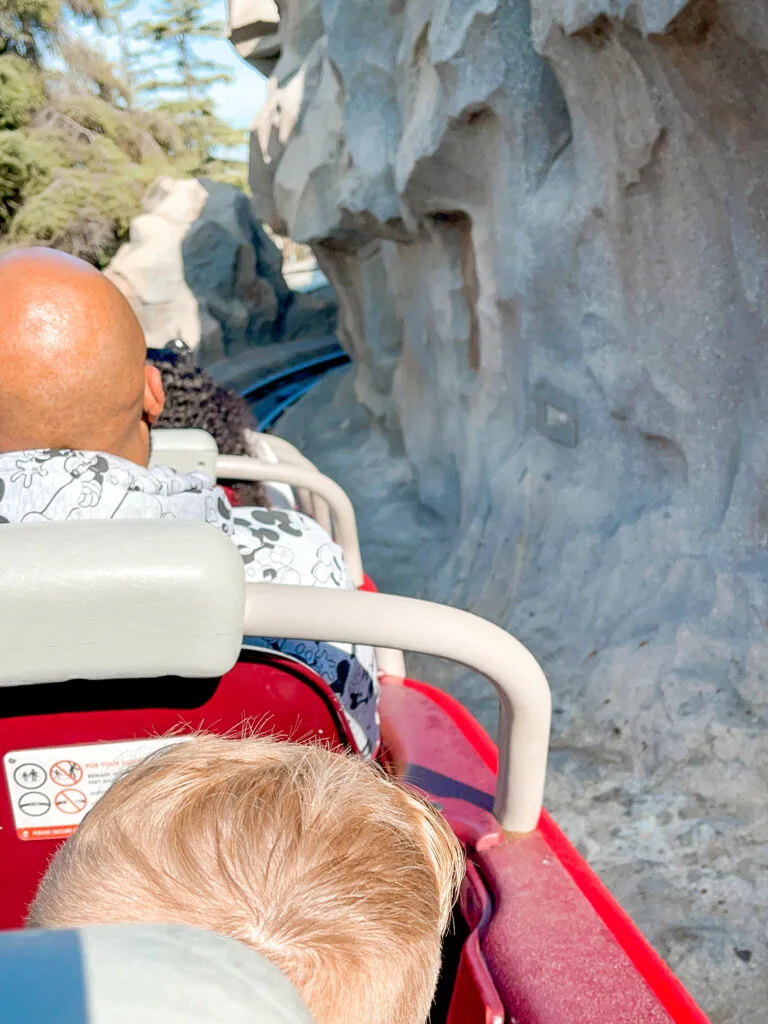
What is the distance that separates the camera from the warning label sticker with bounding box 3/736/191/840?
781 mm

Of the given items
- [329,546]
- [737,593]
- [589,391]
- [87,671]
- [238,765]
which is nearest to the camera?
[238,765]

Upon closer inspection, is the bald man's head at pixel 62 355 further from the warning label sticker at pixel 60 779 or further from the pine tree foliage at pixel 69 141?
the pine tree foliage at pixel 69 141

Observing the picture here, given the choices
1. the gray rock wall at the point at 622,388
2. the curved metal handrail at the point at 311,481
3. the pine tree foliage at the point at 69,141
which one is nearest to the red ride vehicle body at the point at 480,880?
the curved metal handrail at the point at 311,481

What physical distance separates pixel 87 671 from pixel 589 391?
2.53 metres

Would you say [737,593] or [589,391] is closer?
[737,593]

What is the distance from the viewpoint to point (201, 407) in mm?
1831

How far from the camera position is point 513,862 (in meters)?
0.81

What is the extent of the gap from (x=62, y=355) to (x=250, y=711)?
39 centimetres

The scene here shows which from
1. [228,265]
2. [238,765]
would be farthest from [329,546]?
[228,265]

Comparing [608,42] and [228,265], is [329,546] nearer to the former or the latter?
[608,42]

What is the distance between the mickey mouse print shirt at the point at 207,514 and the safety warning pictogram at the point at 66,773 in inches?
8.8

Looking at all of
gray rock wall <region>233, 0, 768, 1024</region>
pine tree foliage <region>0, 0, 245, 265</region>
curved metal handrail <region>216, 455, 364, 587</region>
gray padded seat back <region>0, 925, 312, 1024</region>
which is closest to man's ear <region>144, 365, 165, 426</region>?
curved metal handrail <region>216, 455, 364, 587</region>

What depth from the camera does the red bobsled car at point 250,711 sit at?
25.3 inches

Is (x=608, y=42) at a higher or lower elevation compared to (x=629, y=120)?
higher
